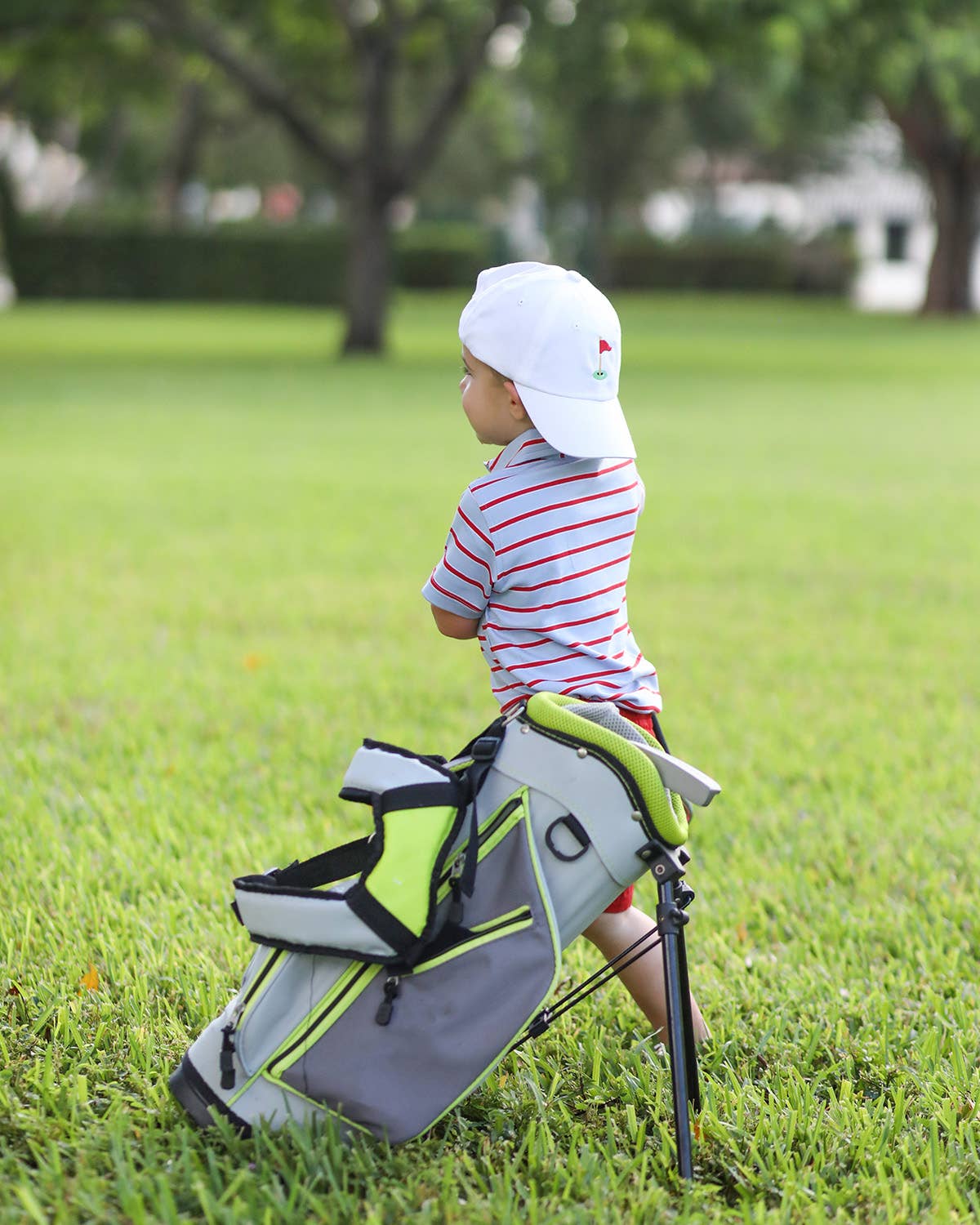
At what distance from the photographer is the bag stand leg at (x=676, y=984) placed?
2.07 meters

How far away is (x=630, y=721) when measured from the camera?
2205mm

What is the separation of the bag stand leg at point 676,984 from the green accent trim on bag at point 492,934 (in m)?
0.19

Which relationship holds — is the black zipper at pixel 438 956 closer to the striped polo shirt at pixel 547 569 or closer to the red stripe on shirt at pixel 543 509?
the striped polo shirt at pixel 547 569

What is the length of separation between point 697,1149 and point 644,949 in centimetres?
30

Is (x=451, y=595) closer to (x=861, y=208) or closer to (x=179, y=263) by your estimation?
(x=179, y=263)

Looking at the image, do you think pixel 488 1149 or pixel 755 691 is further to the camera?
pixel 755 691

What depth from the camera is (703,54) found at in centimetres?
1742

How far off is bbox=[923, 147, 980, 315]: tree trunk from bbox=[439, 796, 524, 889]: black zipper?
34.5 meters

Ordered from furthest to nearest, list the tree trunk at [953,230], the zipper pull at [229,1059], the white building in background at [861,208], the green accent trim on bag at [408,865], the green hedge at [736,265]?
the white building in background at [861,208], the green hedge at [736,265], the tree trunk at [953,230], the zipper pull at [229,1059], the green accent trim on bag at [408,865]

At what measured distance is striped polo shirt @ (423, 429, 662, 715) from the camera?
2.19m

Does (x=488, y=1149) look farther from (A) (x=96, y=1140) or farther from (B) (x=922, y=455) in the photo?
(B) (x=922, y=455)

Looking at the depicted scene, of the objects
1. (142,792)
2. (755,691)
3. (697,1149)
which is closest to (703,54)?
(755,691)

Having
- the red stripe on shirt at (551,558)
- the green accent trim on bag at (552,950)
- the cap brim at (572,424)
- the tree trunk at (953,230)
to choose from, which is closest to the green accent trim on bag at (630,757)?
the green accent trim on bag at (552,950)

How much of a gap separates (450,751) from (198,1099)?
1942 mm
